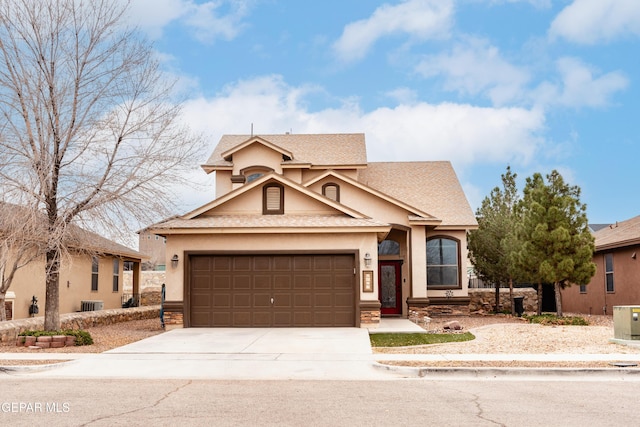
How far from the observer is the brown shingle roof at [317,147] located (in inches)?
1103

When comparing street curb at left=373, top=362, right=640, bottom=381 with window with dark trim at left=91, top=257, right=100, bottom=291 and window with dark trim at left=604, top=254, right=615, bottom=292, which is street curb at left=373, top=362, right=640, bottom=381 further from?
window with dark trim at left=91, top=257, right=100, bottom=291

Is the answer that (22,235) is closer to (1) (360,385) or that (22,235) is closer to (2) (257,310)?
(2) (257,310)

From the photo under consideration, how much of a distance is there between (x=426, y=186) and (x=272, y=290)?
452 inches

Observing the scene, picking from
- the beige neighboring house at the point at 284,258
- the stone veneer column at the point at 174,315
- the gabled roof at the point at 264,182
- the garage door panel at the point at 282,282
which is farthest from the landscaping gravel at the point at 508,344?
the gabled roof at the point at 264,182

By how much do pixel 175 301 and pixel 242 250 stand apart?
8.23 ft

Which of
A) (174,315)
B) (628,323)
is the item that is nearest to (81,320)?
(174,315)

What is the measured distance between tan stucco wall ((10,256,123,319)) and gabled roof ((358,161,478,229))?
489 inches

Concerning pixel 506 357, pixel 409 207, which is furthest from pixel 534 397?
pixel 409 207

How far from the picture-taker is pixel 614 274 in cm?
2675

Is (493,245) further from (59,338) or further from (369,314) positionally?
(59,338)

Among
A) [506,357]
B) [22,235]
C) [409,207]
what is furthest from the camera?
[409,207]

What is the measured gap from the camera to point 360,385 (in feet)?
35.0

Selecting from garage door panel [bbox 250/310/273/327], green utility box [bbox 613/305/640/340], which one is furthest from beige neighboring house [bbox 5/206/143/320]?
green utility box [bbox 613/305/640/340]

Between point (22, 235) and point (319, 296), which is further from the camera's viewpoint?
point (319, 296)
